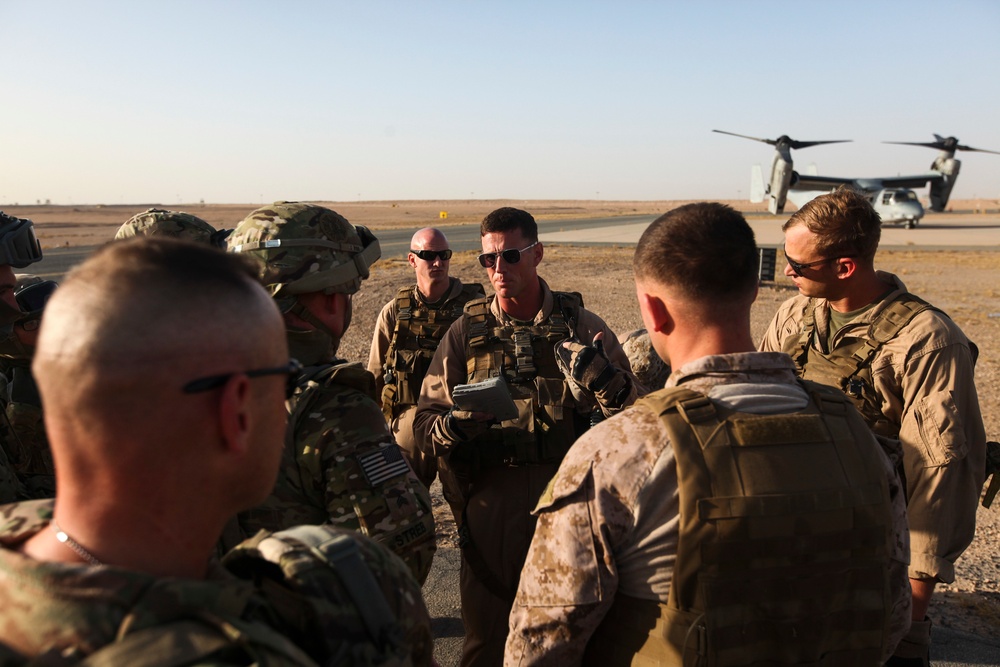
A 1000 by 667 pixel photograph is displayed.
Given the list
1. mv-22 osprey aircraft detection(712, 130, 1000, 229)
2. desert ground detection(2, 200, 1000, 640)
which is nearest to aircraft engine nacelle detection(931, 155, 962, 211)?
mv-22 osprey aircraft detection(712, 130, 1000, 229)

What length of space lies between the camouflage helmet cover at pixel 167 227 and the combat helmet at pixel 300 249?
173 centimetres

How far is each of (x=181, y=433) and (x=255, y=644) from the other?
0.33m

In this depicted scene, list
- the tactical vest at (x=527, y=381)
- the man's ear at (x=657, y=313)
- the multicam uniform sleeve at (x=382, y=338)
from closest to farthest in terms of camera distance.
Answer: the man's ear at (x=657, y=313) → the tactical vest at (x=527, y=381) → the multicam uniform sleeve at (x=382, y=338)

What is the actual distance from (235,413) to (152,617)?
1.00 ft

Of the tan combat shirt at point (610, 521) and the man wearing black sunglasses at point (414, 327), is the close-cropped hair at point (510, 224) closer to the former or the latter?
the man wearing black sunglasses at point (414, 327)

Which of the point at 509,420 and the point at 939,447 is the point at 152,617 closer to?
the point at 509,420

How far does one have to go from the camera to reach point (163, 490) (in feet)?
3.72

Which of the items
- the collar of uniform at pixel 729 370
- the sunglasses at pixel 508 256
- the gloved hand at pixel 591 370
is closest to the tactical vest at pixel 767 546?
the collar of uniform at pixel 729 370

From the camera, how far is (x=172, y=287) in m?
1.14

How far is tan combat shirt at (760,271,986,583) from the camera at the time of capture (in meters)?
3.23

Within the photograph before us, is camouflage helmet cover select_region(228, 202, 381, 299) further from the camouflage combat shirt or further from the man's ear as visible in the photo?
the man's ear

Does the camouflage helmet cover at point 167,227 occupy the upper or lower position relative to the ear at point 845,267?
upper

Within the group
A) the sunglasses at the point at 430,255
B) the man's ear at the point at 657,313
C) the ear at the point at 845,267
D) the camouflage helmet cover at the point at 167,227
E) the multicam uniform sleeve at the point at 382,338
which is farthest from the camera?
the sunglasses at the point at 430,255

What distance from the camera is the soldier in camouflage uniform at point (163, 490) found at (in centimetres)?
101
